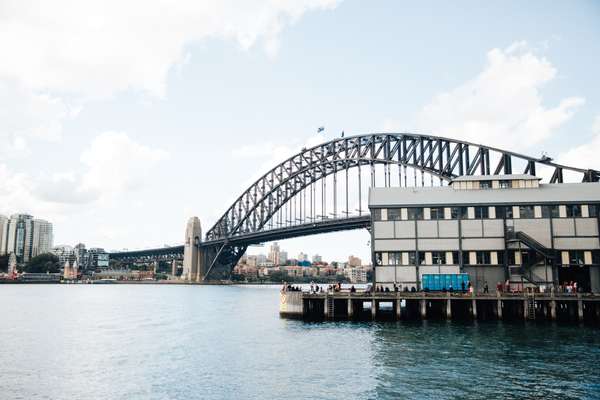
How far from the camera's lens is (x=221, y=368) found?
32.9 meters

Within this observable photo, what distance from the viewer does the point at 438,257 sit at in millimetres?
57844

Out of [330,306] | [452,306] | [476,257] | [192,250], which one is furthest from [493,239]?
[192,250]

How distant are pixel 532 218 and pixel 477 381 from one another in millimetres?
34172

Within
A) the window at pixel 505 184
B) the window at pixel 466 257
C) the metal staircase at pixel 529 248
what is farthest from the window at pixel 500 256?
the window at pixel 505 184

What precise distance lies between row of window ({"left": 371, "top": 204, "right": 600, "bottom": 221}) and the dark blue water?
12.5 meters

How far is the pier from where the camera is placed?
51.6m

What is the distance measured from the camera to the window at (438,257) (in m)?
57.8

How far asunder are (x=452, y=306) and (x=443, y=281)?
3.17 metres

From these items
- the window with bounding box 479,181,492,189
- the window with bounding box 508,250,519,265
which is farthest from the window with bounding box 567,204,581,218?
the window with bounding box 479,181,492,189

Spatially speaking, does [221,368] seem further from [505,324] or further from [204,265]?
[204,265]

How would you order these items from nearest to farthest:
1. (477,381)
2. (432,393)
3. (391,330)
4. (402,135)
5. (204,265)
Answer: (432,393)
(477,381)
(391,330)
(402,135)
(204,265)

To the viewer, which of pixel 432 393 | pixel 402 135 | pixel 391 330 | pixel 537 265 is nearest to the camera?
pixel 432 393

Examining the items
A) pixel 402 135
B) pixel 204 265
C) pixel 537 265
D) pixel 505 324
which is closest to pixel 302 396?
pixel 505 324

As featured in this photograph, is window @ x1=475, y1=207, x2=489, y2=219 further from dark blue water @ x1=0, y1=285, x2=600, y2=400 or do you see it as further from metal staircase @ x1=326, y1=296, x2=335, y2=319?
metal staircase @ x1=326, y1=296, x2=335, y2=319
